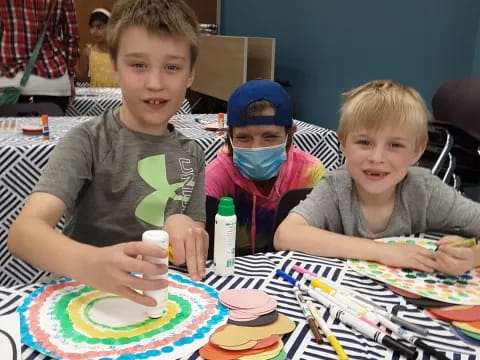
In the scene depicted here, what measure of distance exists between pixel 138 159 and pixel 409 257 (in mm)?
583

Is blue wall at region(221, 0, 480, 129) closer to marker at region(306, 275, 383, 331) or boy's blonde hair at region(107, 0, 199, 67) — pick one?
boy's blonde hair at region(107, 0, 199, 67)

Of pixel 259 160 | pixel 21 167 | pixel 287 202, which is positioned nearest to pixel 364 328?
pixel 287 202

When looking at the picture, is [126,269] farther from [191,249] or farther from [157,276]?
[191,249]

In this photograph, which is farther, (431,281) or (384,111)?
(384,111)

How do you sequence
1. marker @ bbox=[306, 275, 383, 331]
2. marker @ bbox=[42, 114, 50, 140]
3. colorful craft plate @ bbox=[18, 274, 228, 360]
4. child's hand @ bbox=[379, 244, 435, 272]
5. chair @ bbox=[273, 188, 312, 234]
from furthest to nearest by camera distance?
marker @ bbox=[42, 114, 50, 140]
chair @ bbox=[273, 188, 312, 234]
child's hand @ bbox=[379, 244, 435, 272]
marker @ bbox=[306, 275, 383, 331]
colorful craft plate @ bbox=[18, 274, 228, 360]

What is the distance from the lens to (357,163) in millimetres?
1093

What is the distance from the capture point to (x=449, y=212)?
1.11 m

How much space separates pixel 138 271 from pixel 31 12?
6.22 feet

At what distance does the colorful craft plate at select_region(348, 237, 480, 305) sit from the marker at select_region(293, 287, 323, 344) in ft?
0.56

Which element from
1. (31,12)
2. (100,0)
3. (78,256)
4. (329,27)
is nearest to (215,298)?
(78,256)

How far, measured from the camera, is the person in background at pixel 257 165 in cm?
147

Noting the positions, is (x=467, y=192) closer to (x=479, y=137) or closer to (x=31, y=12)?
(x=479, y=137)

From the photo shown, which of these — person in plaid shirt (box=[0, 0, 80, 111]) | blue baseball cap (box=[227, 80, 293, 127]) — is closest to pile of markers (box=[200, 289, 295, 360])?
blue baseball cap (box=[227, 80, 293, 127])

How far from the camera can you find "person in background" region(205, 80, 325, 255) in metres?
1.47
